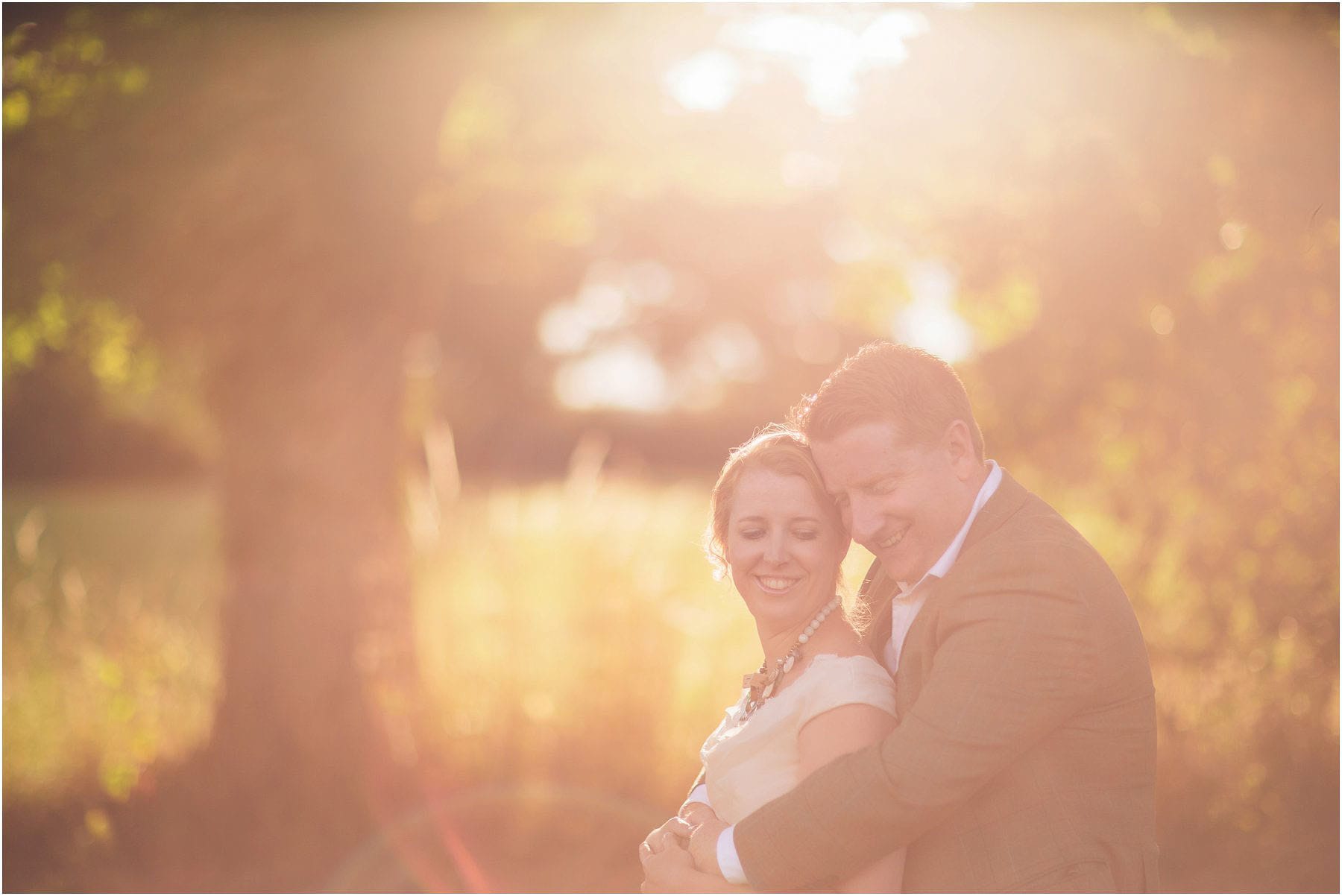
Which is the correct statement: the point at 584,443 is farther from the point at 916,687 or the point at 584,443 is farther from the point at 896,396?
the point at 916,687

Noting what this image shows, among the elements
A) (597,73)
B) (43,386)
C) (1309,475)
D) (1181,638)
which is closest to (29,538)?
(597,73)

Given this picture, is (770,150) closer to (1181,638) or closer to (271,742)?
(1181,638)

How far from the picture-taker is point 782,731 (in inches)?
104

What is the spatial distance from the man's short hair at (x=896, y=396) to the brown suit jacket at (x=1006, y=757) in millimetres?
310

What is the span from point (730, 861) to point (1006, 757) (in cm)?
65

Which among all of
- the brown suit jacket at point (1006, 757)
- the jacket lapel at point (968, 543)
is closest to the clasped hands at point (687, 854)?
the brown suit jacket at point (1006, 757)

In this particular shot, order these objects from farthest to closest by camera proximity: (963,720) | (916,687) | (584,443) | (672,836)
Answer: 1. (584,443)
2. (672,836)
3. (916,687)
4. (963,720)

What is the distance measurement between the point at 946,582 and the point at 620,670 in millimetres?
4081

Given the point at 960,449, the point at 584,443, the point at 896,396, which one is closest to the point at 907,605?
the point at 960,449

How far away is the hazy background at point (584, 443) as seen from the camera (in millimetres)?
5414

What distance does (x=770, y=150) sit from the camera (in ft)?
19.2

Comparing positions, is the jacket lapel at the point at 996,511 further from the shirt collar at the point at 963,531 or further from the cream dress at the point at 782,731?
the cream dress at the point at 782,731

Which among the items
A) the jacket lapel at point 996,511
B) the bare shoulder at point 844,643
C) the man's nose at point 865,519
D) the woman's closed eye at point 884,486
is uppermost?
the woman's closed eye at point 884,486

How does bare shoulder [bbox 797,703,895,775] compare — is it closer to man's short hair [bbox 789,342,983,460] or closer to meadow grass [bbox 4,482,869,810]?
man's short hair [bbox 789,342,983,460]
